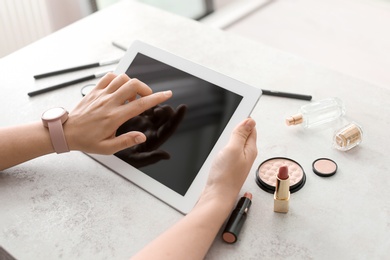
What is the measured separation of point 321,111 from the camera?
1145 millimetres

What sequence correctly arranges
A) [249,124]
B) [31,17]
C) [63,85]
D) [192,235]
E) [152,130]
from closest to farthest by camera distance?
[192,235] → [249,124] → [152,130] → [63,85] → [31,17]

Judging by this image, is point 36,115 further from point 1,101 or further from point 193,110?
point 193,110

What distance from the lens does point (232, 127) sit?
0.99 metres

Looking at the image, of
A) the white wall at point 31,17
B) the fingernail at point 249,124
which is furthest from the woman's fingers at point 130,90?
the white wall at point 31,17

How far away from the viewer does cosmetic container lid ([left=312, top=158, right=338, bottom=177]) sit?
1006mm

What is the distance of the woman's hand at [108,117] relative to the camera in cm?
102

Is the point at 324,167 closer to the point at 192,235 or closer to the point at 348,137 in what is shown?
the point at 348,137

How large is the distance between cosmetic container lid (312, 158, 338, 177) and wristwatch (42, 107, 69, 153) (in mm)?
479

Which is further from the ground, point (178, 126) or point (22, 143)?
point (178, 126)

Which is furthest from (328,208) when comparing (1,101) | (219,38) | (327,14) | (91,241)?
(327,14)

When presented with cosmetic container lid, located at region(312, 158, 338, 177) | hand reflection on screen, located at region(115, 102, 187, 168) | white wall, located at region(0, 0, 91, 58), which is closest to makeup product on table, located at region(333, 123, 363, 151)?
cosmetic container lid, located at region(312, 158, 338, 177)

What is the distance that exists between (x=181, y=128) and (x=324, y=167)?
281 mm

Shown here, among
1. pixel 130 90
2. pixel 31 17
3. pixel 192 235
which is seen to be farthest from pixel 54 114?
pixel 31 17

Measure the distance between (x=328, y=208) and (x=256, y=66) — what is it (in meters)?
0.46
